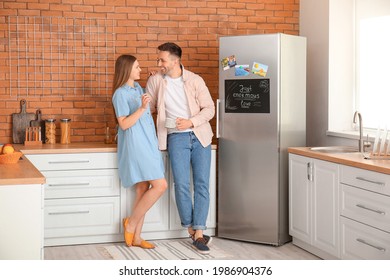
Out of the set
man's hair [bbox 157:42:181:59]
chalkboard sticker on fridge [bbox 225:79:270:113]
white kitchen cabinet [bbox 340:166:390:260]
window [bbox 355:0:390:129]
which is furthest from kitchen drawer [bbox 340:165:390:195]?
man's hair [bbox 157:42:181:59]

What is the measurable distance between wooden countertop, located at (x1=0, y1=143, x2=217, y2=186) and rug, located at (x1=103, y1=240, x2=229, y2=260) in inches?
30.1

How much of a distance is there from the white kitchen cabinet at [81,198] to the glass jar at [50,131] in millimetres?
412

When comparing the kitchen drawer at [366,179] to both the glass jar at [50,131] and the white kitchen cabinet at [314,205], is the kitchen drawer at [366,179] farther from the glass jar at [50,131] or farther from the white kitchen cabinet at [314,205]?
the glass jar at [50,131]

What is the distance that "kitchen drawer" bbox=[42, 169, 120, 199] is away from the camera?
520 cm

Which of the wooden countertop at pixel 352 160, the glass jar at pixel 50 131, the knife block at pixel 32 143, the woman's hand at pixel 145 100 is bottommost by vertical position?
the wooden countertop at pixel 352 160

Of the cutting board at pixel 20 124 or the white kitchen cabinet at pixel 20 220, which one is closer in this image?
the white kitchen cabinet at pixel 20 220

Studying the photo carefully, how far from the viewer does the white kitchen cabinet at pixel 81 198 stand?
5203 mm


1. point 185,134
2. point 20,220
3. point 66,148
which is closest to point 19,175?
point 20,220

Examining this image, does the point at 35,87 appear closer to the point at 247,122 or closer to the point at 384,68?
the point at 247,122

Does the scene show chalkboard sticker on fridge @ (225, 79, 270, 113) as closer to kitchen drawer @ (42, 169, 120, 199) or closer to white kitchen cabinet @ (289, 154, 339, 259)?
white kitchen cabinet @ (289, 154, 339, 259)

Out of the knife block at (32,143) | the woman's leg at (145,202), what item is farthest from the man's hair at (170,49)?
the knife block at (32,143)

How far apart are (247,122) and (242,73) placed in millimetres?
384

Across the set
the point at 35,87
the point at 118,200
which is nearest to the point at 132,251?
the point at 118,200

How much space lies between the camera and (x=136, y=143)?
5.05m
